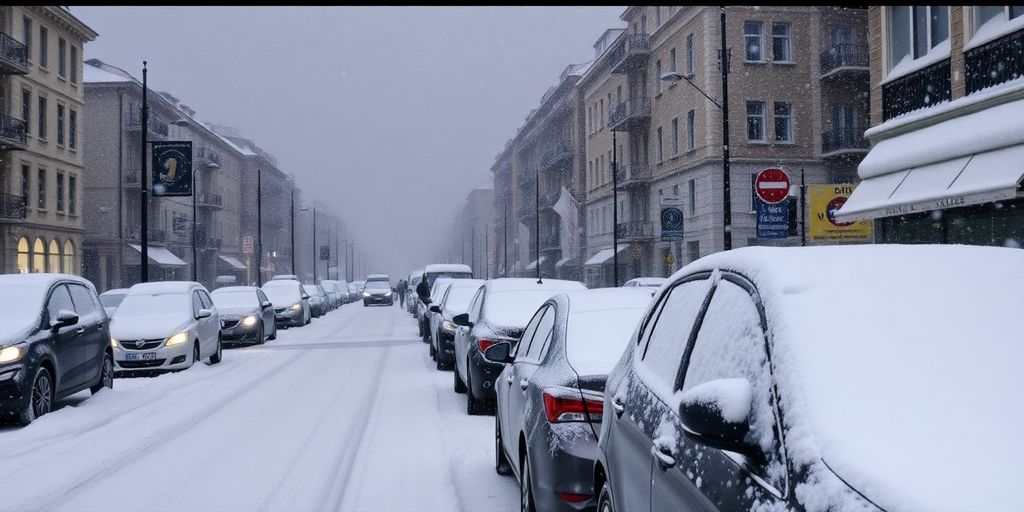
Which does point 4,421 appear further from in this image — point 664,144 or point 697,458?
point 664,144

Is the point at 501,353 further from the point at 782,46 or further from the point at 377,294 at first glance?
the point at 377,294

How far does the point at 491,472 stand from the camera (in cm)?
760

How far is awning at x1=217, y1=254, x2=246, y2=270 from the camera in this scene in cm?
8456

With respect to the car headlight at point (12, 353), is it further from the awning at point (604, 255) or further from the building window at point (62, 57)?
the awning at point (604, 255)

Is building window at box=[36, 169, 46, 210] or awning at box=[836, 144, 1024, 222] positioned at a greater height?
building window at box=[36, 169, 46, 210]

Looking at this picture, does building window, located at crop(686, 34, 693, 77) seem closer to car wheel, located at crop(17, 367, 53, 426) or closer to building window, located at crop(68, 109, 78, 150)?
building window, located at crop(68, 109, 78, 150)

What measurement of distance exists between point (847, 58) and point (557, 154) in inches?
1329

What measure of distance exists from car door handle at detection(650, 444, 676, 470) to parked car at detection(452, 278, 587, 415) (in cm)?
652

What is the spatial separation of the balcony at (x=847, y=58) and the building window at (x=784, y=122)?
6.49 feet

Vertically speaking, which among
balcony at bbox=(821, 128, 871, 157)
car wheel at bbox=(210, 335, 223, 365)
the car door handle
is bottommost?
car wheel at bbox=(210, 335, 223, 365)

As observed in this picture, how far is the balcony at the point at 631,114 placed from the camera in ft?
160

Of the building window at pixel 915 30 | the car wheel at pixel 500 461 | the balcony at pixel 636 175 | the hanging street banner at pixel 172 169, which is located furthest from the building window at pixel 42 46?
the car wheel at pixel 500 461

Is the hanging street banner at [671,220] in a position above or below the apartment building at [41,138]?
below

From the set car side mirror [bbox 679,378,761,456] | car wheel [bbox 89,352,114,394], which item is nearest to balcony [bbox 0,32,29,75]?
car wheel [bbox 89,352,114,394]
